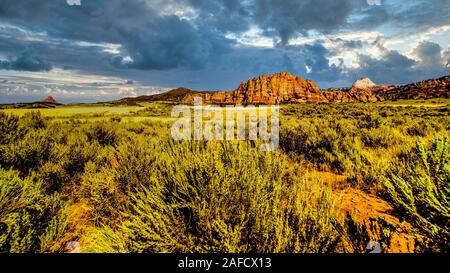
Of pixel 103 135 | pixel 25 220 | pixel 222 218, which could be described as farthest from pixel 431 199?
pixel 103 135

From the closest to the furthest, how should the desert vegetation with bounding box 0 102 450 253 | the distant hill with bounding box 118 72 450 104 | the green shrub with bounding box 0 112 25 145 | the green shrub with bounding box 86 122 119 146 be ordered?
the desert vegetation with bounding box 0 102 450 253 → the green shrub with bounding box 0 112 25 145 → the green shrub with bounding box 86 122 119 146 → the distant hill with bounding box 118 72 450 104

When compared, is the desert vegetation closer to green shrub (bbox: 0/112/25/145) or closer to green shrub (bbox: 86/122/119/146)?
green shrub (bbox: 0/112/25/145)

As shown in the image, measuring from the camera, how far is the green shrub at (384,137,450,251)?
2227mm

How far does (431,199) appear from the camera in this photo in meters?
2.36

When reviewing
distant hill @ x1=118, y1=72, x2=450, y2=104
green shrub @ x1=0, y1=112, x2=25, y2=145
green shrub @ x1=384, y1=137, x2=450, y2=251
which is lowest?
green shrub @ x1=384, y1=137, x2=450, y2=251

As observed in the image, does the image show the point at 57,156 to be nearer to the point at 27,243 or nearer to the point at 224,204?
the point at 27,243

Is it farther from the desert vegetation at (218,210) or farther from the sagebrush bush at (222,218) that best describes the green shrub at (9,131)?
the sagebrush bush at (222,218)

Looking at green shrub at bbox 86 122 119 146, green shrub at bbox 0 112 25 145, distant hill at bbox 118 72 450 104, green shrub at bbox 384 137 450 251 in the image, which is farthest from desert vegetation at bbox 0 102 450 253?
distant hill at bbox 118 72 450 104

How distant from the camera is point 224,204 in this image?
304 centimetres

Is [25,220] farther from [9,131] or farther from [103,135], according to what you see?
[103,135]

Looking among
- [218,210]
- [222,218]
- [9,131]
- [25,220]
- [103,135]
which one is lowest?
[25,220]

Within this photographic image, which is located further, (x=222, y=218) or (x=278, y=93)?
(x=278, y=93)

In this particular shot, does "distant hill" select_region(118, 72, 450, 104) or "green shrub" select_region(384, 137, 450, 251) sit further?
"distant hill" select_region(118, 72, 450, 104)

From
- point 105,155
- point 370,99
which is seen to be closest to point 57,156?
point 105,155
